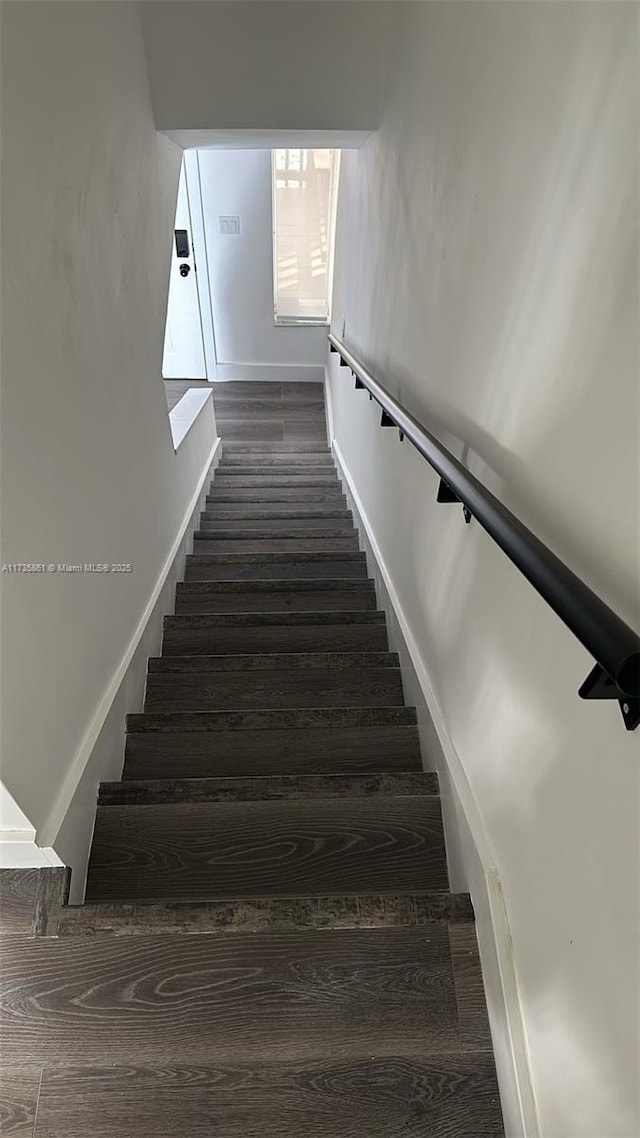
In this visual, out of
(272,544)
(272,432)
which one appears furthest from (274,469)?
(272,544)

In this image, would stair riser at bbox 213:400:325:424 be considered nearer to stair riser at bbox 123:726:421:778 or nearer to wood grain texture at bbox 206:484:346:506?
wood grain texture at bbox 206:484:346:506

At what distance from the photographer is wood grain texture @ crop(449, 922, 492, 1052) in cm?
117

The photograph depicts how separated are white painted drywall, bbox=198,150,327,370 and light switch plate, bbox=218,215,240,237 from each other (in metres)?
0.03

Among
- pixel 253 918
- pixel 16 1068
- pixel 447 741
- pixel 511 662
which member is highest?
pixel 511 662

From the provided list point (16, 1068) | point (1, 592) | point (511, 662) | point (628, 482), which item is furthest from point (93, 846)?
point (628, 482)

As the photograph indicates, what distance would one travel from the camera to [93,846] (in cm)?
157

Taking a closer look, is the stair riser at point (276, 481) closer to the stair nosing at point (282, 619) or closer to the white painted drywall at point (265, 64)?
the stair nosing at point (282, 619)

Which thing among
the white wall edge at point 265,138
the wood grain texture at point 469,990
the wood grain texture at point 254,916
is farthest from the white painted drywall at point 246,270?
the wood grain texture at point 469,990

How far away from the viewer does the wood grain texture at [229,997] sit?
1.14m

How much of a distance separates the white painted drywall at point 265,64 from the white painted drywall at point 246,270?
310 cm

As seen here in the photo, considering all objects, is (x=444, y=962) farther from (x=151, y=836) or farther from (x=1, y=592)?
(x=1, y=592)

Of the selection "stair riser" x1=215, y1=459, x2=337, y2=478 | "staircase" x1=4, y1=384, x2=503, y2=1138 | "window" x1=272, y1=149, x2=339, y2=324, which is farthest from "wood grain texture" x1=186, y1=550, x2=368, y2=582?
"window" x1=272, y1=149, x2=339, y2=324

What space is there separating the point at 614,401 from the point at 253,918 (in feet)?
3.66

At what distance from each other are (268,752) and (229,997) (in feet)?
2.61
